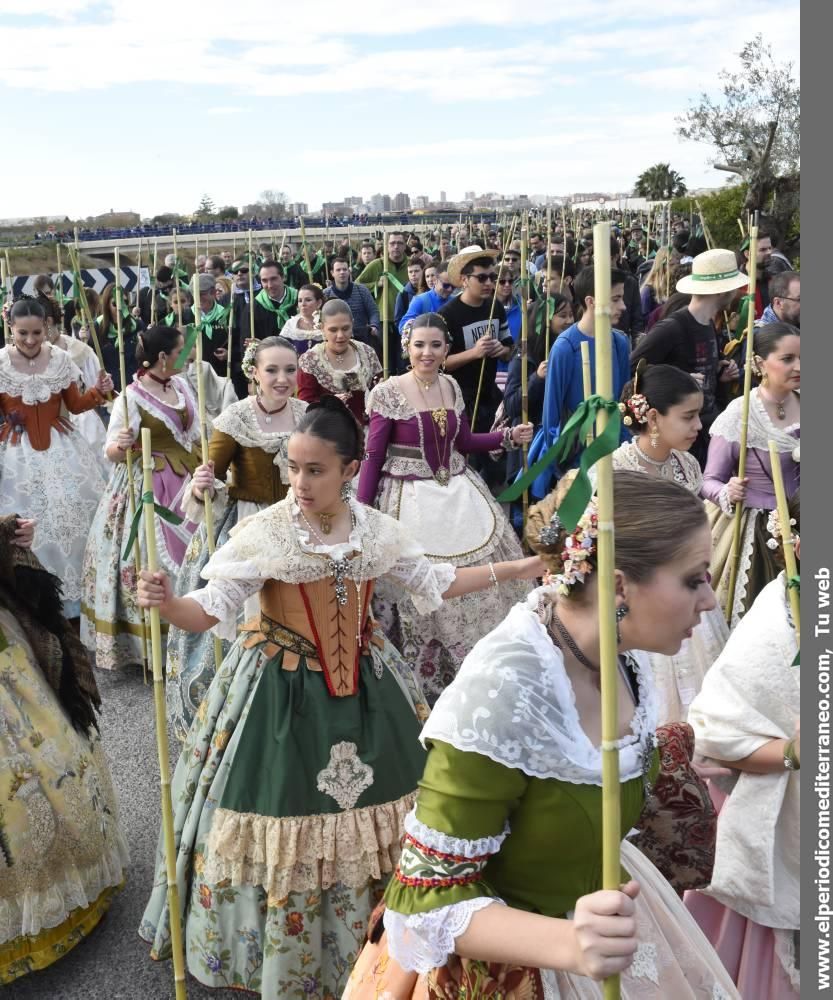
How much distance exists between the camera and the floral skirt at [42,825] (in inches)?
113

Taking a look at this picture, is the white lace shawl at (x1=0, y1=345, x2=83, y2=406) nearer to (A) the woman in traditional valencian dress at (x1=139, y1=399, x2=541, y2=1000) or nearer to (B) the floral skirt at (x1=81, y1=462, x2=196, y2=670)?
(B) the floral skirt at (x1=81, y1=462, x2=196, y2=670)

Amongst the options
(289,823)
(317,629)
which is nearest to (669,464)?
(317,629)

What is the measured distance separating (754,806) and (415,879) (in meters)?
1.04

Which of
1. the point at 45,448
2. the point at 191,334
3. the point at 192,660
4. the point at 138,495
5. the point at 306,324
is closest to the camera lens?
the point at 191,334

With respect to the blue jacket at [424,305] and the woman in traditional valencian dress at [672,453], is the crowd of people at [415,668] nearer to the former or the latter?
the woman in traditional valencian dress at [672,453]

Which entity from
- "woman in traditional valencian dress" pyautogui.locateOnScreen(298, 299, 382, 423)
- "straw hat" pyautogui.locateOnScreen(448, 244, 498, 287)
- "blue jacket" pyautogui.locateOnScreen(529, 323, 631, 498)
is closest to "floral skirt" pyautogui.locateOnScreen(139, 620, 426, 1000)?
"blue jacket" pyautogui.locateOnScreen(529, 323, 631, 498)

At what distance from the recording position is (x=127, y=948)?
3.20m

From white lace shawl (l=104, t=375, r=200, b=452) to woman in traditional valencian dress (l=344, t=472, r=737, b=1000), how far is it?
3.55m

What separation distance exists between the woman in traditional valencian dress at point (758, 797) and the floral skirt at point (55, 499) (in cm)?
416

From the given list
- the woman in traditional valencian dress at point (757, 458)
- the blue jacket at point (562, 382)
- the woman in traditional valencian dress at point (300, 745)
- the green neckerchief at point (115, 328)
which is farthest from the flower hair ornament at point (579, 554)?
the green neckerchief at point (115, 328)

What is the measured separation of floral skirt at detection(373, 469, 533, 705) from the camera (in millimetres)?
4551

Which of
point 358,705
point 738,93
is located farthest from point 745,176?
point 358,705

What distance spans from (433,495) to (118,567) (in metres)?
1.73

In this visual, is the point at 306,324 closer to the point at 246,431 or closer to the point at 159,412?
the point at 159,412
